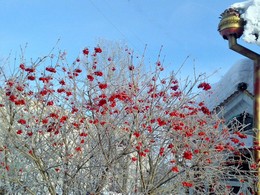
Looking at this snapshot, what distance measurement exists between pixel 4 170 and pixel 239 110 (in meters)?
6.48

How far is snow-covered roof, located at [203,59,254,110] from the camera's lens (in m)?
9.73

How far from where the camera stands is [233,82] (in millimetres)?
10336

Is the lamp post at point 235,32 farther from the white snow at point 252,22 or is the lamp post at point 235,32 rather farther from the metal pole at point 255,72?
the white snow at point 252,22

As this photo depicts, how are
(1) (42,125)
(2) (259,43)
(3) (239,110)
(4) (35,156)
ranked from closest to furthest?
(4) (35,156) < (1) (42,125) < (2) (259,43) < (3) (239,110)

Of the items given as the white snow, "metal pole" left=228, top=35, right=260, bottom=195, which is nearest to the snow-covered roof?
"metal pole" left=228, top=35, right=260, bottom=195

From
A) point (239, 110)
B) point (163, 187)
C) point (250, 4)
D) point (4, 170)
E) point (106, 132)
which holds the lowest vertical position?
point (163, 187)

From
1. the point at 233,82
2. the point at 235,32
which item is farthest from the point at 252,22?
the point at 233,82

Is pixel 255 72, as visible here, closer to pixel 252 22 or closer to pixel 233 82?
pixel 252 22

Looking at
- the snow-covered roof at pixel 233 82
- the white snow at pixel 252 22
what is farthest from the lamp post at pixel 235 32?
the snow-covered roof at pixel 233 82

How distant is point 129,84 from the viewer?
529 cm

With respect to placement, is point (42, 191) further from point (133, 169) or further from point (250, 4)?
point (250, 4)

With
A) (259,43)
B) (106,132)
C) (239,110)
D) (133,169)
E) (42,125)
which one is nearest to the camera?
(106,132)

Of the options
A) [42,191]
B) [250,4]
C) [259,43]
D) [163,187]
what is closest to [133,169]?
[163,187]

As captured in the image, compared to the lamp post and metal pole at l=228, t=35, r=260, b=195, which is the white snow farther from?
metal pole at l=228, t=35, r=260, b=195
